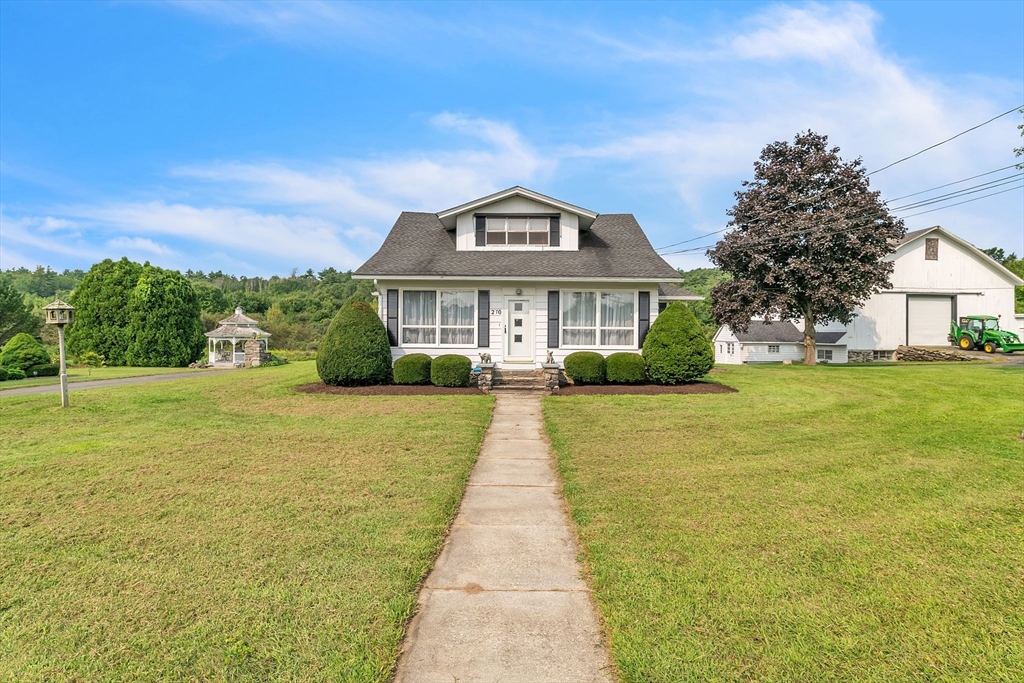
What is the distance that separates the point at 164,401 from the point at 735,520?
1325cm

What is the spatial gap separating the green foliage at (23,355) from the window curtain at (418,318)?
59.3 feet

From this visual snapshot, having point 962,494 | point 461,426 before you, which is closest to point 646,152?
point 461,426

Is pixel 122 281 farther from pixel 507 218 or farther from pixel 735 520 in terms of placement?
pixel 735 520

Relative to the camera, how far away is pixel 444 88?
706 inches

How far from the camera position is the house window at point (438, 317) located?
17156 mm

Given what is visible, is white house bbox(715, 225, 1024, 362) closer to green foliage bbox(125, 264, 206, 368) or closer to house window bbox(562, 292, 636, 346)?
house window bbox(562, 292, 636, 346)

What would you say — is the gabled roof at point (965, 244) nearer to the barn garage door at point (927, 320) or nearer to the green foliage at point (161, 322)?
the barn garage door at point (927, 320)

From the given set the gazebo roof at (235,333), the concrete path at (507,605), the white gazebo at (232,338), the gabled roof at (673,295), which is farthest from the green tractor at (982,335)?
the gazebo roof at (235,333)

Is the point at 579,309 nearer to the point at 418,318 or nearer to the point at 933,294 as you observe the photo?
the point at 418,318

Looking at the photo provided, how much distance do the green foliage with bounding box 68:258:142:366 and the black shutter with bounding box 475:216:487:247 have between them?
32.4 meters

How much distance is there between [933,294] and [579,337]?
25.1 m

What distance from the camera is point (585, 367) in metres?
15.5

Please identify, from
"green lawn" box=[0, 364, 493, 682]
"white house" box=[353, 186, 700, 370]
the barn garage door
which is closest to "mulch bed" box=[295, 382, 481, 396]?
"white house" box=[353, 186, 700, 370]

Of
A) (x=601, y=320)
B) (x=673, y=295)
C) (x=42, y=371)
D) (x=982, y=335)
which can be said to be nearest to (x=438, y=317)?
(x=601, y=320)
